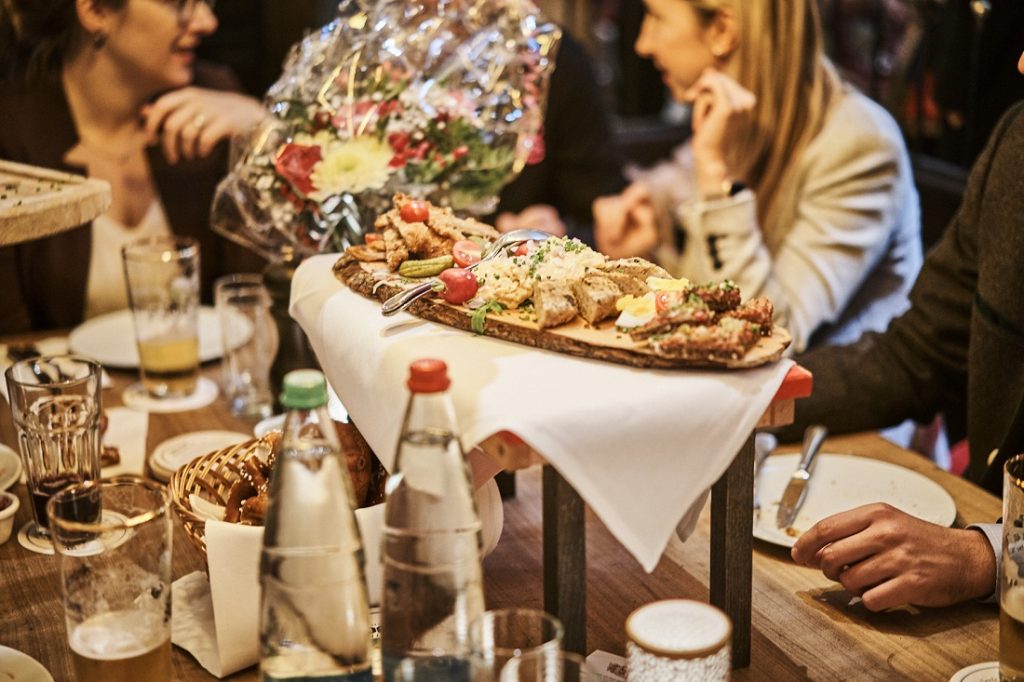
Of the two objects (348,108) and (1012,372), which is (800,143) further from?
(348,108)

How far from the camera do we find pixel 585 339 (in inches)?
45.9

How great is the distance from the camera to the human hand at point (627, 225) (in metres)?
2.83

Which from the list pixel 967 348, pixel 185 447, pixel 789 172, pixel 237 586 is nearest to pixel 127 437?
pixel 185 447

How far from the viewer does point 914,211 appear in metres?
2.66

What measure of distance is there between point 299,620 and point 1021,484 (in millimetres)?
669

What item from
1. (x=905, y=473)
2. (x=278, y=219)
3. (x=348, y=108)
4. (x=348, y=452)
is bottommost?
(x=905, y=473)

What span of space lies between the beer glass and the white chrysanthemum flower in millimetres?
980

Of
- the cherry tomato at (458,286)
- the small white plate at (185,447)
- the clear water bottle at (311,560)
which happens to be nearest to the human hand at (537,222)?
the small white plate at (185,447)

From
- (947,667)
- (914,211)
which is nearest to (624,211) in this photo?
(914,211)

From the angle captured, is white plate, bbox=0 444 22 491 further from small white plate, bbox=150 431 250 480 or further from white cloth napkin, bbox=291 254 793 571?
white cloth napkin, bbox=291 254 793 571

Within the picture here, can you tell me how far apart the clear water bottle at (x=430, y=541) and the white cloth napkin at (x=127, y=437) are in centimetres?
88

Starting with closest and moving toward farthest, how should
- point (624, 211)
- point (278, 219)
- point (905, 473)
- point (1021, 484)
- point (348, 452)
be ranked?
point (1021, 484) → point (348, 452) → point (905, 473) → point (278, 219) → point (624, 211)

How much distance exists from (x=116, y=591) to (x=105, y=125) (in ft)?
6.09

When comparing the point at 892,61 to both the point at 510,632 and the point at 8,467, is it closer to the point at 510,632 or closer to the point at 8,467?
the point at 8,467
